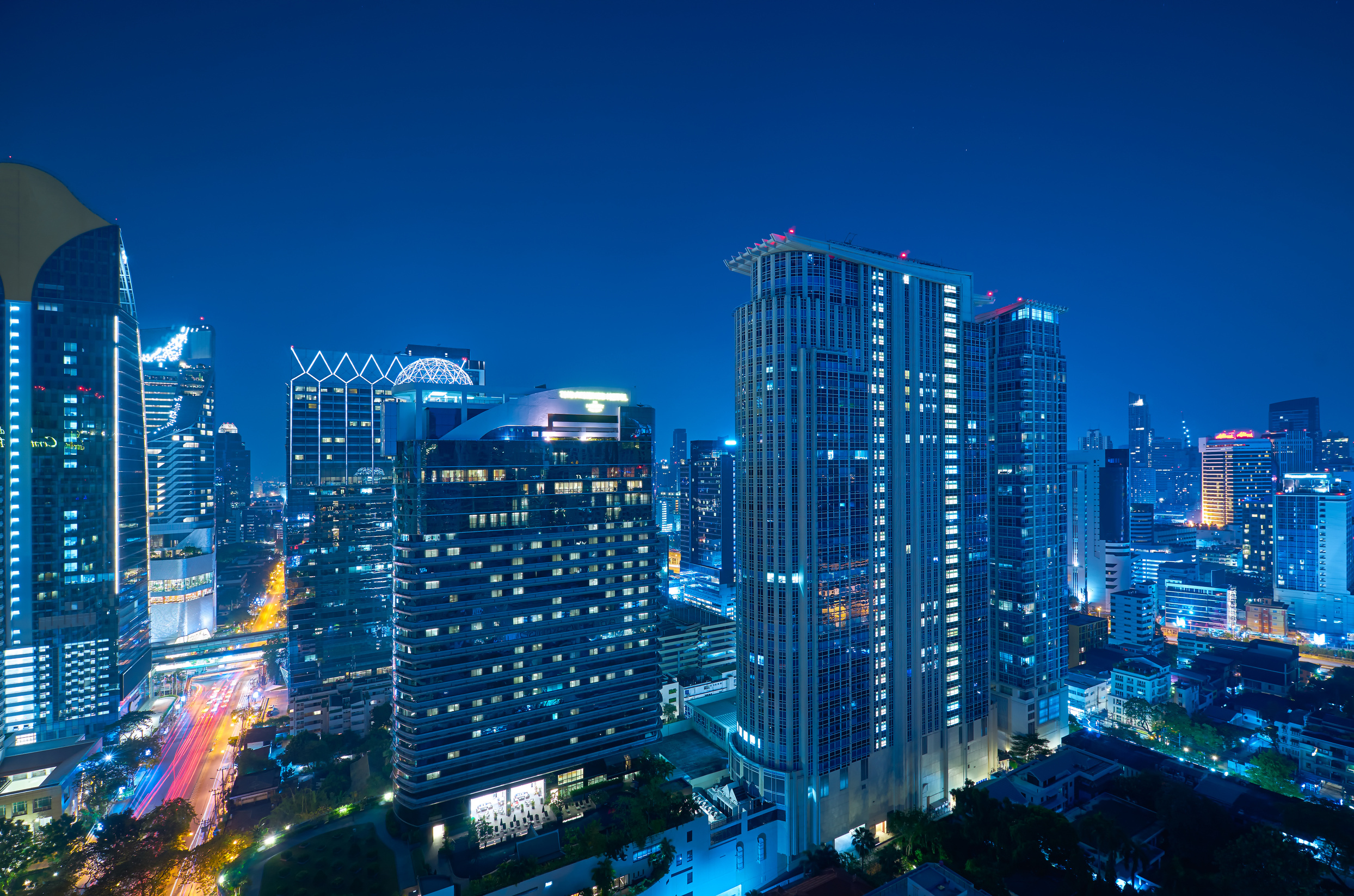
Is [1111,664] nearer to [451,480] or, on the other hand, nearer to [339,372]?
[451,480]

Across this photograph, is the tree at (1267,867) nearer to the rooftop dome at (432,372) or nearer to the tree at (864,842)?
the tree at (864,842)

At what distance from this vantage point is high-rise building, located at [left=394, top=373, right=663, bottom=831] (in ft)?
226

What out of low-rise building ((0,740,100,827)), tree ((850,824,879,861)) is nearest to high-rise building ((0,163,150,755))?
low-rise building ((0,740,100,827))

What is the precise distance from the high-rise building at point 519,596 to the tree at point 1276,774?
79294 mm

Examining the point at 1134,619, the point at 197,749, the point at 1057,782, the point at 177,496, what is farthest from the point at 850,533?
the point at 177,496

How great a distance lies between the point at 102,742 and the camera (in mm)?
94500

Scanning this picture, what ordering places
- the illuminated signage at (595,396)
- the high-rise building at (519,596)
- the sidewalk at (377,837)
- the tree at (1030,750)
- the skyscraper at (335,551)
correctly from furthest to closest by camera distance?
the skyscraper at (335,551) < the illuminated signage at (595,396) < the tree at (1030,750) < the high-rise building at (519,596) < the sidewalk at (377,837)

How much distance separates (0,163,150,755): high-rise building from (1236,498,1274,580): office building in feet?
888

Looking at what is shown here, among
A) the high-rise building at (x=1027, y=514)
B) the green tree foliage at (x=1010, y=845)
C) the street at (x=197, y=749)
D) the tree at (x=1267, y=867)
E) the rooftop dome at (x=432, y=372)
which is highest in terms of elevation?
the rooftop dome at (x=432, y=372)

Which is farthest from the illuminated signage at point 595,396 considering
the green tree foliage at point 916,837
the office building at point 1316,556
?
the office building at point 1316,556

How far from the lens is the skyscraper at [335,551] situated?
105 meters

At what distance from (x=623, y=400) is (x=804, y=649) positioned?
136 ft

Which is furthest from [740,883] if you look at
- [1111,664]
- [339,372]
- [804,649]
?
[339,372]

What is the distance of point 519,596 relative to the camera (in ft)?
242
